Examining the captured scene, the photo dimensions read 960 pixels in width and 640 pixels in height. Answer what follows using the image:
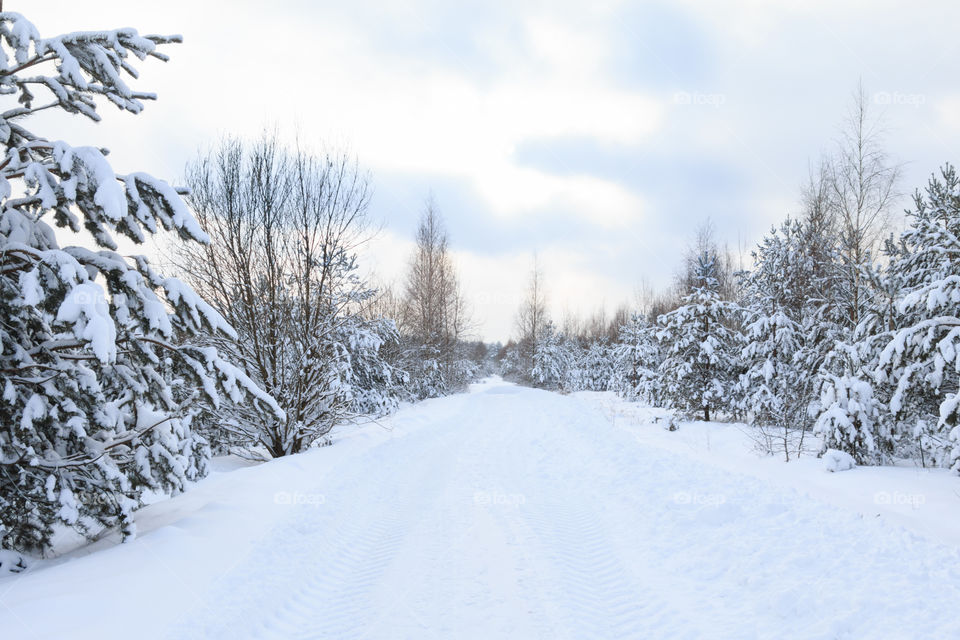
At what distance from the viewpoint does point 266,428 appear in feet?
30.7

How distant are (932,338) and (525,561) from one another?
23.3 ft

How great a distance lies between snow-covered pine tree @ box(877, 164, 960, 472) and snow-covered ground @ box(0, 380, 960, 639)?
1170 mm

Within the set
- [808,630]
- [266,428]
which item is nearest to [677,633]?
[808,630]

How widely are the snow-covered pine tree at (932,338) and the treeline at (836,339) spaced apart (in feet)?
0.08

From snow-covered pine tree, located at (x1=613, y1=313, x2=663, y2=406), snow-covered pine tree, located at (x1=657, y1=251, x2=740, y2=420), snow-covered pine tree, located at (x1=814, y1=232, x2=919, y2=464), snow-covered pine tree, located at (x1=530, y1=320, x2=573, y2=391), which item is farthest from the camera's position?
snow-covered pine tree, located at (x1=530, y1=320, x2=573, y2=391)

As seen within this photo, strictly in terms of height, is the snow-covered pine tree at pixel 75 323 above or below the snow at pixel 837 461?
above

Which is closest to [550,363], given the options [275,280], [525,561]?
[275,280]

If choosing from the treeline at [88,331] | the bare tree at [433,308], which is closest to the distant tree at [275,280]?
the treeline at [88,331]

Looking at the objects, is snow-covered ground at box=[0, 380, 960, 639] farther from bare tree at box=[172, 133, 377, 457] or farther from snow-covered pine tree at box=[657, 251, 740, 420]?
snow-covered pine tree at box=[657, 251, 740, 420]

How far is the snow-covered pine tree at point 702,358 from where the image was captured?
14109 mm

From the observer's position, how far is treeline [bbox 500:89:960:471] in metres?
7.21

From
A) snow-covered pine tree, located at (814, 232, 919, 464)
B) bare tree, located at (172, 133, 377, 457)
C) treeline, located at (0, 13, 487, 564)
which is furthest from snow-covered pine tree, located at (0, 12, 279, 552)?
snow-covered pine tree, located at (814, 232, 919, 464)

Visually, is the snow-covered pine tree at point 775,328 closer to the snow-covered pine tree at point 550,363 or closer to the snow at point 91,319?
the snow at point 91,319

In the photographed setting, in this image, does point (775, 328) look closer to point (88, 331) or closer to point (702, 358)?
point (702, 358)
